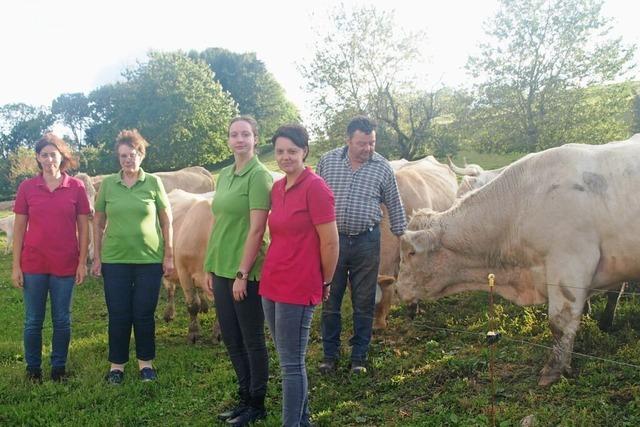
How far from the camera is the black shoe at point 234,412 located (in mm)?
4259

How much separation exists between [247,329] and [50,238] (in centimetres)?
232

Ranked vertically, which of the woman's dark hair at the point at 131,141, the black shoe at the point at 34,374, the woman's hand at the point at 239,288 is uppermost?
the woman's dark hair at the point at 131,141

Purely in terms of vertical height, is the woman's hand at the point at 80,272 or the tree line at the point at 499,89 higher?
the tree line at the point at 499,89

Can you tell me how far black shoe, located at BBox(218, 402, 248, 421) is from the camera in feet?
14.0

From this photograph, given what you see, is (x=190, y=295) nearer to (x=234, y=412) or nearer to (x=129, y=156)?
(x=129, y=156)

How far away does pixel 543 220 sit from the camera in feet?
15.3

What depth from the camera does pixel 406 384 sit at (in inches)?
190

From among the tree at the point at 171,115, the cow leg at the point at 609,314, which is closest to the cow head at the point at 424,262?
the cow leg at the point at 609,314

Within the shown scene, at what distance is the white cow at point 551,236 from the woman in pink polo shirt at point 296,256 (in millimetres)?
2207

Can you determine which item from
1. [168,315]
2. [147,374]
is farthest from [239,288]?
[168,315]

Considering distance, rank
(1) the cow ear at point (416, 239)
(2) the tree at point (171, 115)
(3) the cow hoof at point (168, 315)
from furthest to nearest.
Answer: (2) the tree at point (171, 115)
(3) the cow hoof at point (168, 315)
(1) the cow ear at point (416, 239)

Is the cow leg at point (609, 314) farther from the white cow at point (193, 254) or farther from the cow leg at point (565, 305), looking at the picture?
the white cow at point (193, 254)

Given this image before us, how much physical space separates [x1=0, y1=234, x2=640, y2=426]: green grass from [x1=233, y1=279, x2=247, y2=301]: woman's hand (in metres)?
1.08

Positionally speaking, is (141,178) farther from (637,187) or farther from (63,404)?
(637,187)
